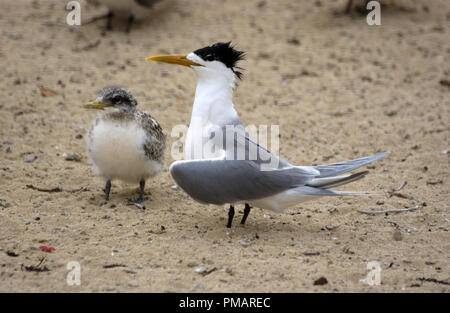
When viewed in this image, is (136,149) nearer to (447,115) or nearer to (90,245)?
(90,245)

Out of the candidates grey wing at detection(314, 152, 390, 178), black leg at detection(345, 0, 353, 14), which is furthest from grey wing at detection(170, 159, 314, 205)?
black leg at detection(345, 0, 353, 14)

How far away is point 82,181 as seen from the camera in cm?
489

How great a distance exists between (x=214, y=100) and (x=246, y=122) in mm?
1862

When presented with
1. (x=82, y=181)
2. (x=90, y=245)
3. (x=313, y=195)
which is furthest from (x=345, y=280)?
(x=82, y=181)

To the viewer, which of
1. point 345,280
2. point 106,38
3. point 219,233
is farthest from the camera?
point 106,38

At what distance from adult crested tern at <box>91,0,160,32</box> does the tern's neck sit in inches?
161

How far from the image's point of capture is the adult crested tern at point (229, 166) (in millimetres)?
3828

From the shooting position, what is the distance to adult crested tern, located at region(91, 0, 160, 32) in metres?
7.89

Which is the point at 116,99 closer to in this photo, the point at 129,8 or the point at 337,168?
the point at 337,168

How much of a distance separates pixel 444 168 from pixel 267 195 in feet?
7.24

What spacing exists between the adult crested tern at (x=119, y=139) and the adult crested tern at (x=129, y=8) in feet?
12.9

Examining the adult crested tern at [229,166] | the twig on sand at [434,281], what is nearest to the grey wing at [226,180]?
the adult crested tern at [229,166]

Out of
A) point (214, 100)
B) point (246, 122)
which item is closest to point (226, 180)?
point (214, 100)

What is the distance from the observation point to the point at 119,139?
431cm
